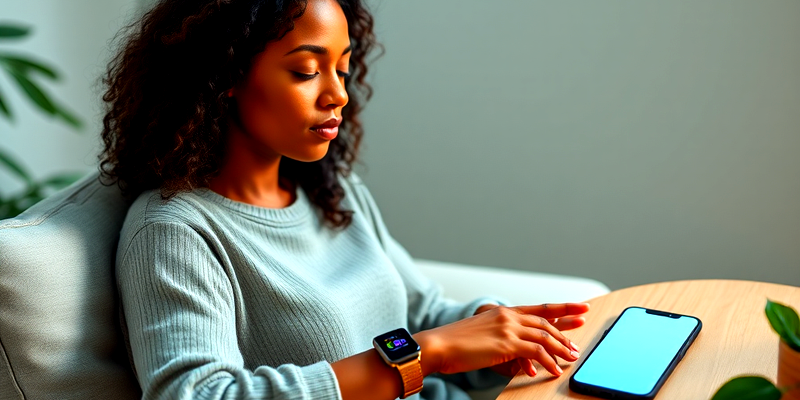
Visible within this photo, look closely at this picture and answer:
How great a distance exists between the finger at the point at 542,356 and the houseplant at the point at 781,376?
0.81 ft

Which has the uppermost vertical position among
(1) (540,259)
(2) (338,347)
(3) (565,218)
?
(2) (338,347)

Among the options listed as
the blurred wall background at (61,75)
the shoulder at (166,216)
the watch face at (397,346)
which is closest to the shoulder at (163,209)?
the shoulder at (166,216)

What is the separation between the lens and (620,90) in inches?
80.3

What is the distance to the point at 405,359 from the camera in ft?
3.05

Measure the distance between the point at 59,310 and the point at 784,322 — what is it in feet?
2.61

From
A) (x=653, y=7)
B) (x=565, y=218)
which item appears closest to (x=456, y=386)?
(x=565, y=218)

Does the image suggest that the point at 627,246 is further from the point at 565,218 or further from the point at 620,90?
the point at 620,90

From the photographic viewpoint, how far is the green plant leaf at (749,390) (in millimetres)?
671

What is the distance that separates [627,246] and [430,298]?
954mm

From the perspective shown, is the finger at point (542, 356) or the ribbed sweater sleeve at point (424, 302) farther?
the ribbed sweater sleeve at point (424, 302)

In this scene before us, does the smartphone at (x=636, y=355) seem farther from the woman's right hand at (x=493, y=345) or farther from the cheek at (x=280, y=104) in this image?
the cheek at (x=280, y=104)

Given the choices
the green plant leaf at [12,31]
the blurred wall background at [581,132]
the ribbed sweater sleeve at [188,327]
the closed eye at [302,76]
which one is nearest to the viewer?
the ribbed sweater sleeve at [188,327]

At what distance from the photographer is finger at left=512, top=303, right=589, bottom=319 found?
41.7 inches

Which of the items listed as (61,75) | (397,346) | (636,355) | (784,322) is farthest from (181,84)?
(61,75)
